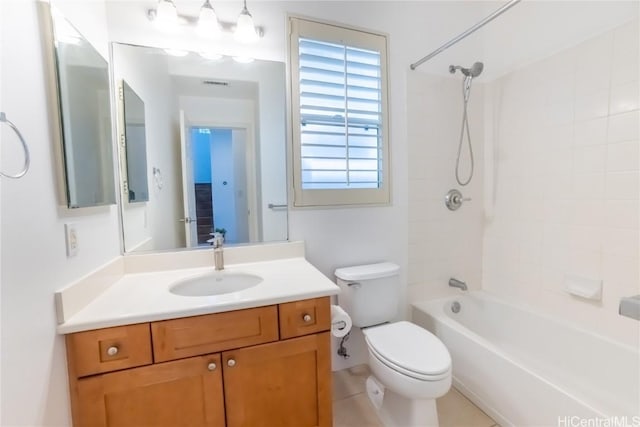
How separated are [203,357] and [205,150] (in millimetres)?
1011

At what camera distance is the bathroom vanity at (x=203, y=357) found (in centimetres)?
99

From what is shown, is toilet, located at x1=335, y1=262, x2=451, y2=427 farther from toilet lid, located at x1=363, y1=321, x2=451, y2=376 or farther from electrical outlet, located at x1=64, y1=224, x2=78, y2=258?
electrical outlet, located at x1=64, y1=224, x2=78, y2=258

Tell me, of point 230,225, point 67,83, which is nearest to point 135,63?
point 67,83

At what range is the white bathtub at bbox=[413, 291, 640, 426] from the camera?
1289mm

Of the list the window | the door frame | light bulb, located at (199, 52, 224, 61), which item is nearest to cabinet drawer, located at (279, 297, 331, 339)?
the door frame

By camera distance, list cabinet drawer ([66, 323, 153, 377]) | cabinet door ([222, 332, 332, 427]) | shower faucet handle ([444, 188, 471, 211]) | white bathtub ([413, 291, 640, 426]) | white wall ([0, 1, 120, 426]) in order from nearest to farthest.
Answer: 1. white wall ([0, 1, 120, 426])
2. cabinet drawer ([66, 323, 153, 377])
3. cabinet door ([222, 332, 332, 427])
4. white bathtub ([413, 291, 640, 426])
5. shower faucet handle ([444, 188, 471, 211])

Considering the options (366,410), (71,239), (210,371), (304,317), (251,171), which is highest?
(251,171)

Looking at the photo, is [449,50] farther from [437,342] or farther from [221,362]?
[221,362]

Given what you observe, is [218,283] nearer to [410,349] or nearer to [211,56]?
[410,349]

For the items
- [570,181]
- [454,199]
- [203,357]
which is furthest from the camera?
[454,199]

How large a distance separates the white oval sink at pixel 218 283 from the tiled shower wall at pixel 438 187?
1130 millimetres

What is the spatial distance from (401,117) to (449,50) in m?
0.65

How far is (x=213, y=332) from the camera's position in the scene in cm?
110

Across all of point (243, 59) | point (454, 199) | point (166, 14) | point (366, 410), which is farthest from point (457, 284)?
point (166, 14)
